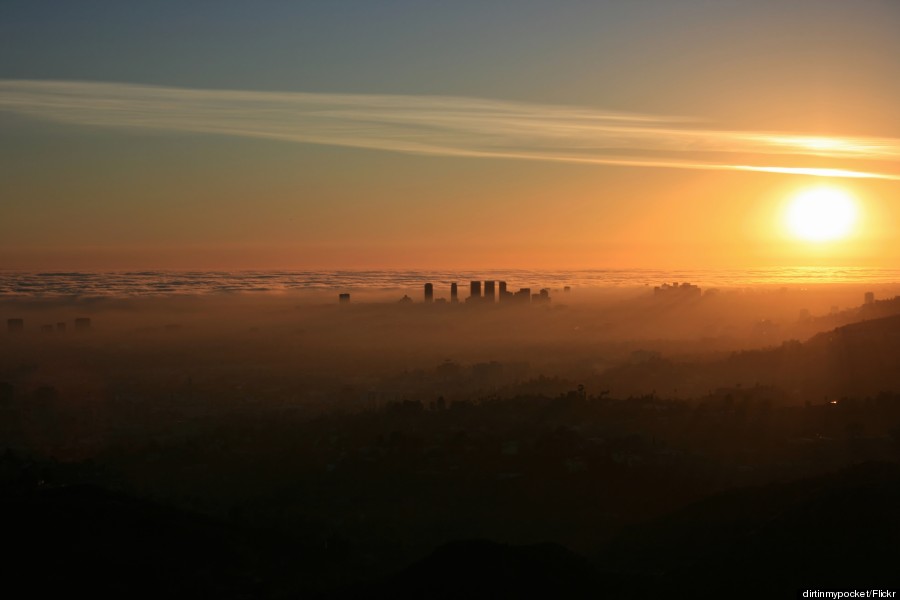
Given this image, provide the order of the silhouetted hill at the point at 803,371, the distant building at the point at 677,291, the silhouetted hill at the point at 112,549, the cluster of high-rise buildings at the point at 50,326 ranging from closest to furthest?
the silhouetted hill at the point at 112,549, the silhouetted hill at the point at 803,371, the cluster of high-rise buildings at the point at 50,326, the distant building at the point at 677,291

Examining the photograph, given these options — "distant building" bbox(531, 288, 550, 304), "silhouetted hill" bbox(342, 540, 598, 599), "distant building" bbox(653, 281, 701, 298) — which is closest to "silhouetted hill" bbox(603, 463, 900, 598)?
"silhouetted hill" bbox(342, 540, 598, 599)

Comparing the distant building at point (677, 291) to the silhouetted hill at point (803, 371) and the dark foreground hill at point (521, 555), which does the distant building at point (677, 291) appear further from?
the dark foreground hill at point (521, 555)

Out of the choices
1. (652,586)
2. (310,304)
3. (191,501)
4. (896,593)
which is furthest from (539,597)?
(310,304)

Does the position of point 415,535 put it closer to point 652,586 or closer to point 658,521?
point 658,521

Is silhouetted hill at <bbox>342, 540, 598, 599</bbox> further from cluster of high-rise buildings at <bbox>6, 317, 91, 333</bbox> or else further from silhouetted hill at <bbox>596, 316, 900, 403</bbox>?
cluster of high-rise buildings at <bbox>6, 317, 91, 333</bbox>

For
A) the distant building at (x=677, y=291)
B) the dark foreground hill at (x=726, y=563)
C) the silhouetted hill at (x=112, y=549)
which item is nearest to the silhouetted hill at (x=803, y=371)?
the dark foreground hill at (x=726, y=563)

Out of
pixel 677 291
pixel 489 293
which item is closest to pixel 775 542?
pixel 677 291
